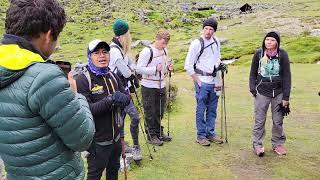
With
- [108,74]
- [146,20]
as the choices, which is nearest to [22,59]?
[108,74]

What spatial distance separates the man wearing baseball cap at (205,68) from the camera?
9664 mm

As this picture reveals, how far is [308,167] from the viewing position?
8.79m

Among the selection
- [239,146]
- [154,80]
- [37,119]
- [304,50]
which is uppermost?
[37,119]

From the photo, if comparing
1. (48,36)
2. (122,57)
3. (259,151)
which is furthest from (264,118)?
(48,36)

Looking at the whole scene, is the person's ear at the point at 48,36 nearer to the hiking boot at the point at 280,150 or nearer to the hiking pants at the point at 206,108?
the hiking pants at the point at 206,108

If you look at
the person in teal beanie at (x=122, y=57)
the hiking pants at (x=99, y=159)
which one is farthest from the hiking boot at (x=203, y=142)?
the hiking pants at (x=99, y=159)

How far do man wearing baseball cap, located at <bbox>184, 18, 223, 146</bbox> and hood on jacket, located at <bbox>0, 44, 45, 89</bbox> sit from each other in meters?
6.44

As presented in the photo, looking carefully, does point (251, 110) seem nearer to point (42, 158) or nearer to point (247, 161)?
point (247, 161)

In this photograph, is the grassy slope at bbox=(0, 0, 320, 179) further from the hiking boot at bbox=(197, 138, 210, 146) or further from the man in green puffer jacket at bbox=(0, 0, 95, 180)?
the man in green puffer jacket at bbox=(0, 0, 95, 180)

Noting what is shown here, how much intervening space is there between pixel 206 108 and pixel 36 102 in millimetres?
7259

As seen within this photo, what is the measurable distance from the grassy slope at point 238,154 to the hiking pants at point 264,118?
1.17ft

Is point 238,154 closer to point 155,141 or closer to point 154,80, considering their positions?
point 155,141

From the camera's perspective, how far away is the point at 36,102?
3393 millimetres

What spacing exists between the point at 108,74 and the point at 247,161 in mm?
4148
